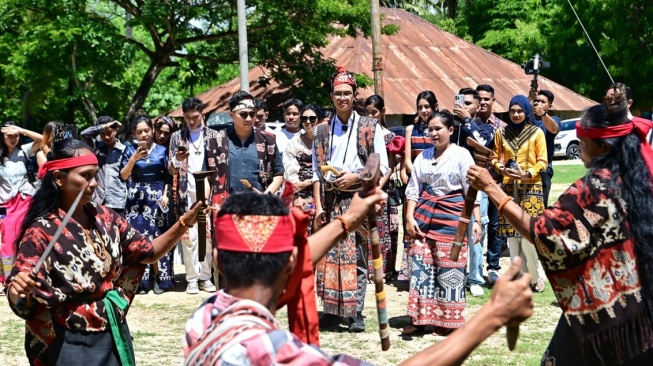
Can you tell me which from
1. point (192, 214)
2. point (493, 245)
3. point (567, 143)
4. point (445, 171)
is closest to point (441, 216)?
point (445, 171)

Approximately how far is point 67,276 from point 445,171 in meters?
4.17

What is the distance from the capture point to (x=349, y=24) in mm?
19781

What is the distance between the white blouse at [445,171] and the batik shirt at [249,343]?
5.28 metres

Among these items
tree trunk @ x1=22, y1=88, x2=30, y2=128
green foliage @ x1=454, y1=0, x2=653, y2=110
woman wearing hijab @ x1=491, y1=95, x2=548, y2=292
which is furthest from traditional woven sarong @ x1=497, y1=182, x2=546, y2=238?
green foliage @ x1=454, y1=0, x2=653, y2=110

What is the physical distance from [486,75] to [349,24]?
13082mm

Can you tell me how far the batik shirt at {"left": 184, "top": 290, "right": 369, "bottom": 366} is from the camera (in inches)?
93.4

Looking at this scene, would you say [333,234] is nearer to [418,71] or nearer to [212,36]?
[212,36]

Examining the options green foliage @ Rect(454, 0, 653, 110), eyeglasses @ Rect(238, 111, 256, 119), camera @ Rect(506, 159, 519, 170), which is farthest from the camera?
green foliage @ Rect(454, 0, 653, 110)

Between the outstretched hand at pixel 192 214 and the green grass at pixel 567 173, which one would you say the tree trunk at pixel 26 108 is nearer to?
the green grass at pixel 567 173

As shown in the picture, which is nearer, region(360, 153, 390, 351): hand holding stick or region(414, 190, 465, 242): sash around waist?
region(360, 153, 390, 351): hand holding stick

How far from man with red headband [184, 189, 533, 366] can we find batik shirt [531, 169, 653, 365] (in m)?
1.60

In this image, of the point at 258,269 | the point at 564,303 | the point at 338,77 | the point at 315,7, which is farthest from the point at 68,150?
the point at 315,7

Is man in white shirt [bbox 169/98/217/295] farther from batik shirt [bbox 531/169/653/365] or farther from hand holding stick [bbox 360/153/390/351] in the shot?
hand holding stick [bbox 360/153/390/351]

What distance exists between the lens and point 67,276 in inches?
166
